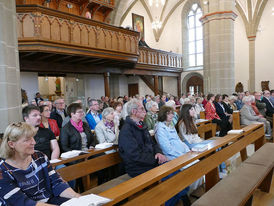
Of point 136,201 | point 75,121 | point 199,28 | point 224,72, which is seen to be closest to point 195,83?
point 199,28

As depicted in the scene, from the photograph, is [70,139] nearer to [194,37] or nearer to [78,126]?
[78,126]

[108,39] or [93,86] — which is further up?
[108,39]

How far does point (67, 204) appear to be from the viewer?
1.69 m

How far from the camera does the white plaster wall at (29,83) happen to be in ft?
34.8

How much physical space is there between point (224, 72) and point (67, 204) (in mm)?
9418

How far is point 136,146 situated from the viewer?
295 centimetres

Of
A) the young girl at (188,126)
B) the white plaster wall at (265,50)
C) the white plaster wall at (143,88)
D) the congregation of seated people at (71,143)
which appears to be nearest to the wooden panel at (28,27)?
the congregation of seated people at (71,143)

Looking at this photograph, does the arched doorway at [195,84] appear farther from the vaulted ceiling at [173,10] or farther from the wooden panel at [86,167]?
the wooden panel at [86,167]

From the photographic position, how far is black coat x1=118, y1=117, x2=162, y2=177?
2.92 m

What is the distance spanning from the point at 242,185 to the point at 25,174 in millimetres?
2238

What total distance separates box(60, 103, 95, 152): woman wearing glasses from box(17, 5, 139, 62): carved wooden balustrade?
16.6 ft

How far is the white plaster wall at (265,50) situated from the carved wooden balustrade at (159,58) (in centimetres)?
547

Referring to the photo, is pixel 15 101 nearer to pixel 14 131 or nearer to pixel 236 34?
pixel 14 131

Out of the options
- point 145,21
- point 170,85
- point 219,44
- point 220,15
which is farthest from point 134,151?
point 145,21
